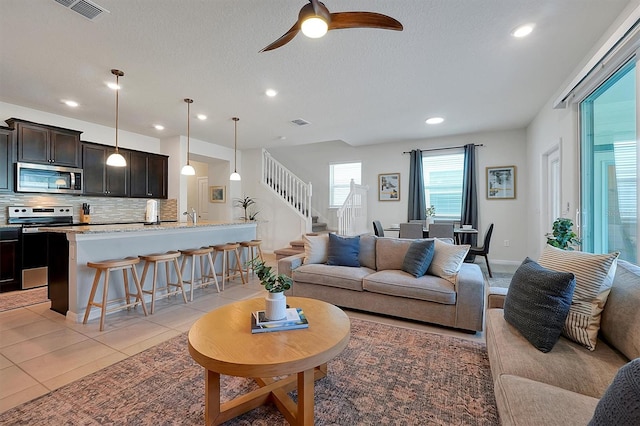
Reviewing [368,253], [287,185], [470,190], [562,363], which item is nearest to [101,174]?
[287,185]

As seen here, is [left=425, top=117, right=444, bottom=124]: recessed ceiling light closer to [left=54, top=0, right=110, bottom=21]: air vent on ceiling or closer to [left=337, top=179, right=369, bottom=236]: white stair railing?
[left=337, top=179, right=369, bottom=236]: white stair railing

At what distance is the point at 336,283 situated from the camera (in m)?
3.30

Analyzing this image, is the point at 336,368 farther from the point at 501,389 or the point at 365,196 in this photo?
the point at 365,196

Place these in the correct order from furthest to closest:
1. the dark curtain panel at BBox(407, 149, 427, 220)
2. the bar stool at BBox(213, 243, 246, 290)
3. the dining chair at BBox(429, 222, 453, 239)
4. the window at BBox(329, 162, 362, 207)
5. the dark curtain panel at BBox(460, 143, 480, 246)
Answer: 1. the window at BBox(329, 162, 362, 207)
2. the dark curtain panel at BBox(407, 149, 427, 220)
3. the dark curtain panel at BBox(460, 143, 480, 246)
4. the dining chair at BBox(429, 222, 453, 239)
5. the bar stool at BBox(213, 243, 246, 290)

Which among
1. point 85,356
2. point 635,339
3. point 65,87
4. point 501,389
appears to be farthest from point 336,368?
point 65,87

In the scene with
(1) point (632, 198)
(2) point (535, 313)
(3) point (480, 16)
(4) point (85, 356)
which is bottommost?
(4) point (85, 356)

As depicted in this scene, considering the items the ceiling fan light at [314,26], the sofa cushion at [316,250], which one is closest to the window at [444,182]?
the sofa cushion at [316,250]

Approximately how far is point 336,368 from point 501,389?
1132 millimetres

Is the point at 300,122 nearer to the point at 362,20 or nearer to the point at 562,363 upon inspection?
the point at 362,20

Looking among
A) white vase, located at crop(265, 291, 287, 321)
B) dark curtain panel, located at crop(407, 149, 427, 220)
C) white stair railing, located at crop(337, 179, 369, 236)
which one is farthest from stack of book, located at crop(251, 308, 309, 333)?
dark curtain panel, located at crop(407, 149, 427, 220)

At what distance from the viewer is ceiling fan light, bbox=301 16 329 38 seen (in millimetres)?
1775

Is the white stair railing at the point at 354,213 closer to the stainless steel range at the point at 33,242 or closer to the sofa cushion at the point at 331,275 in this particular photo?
the sofa cushion at the point at 331,275

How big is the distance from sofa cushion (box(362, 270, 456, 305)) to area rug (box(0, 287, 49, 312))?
163 inches

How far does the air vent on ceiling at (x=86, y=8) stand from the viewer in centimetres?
220
